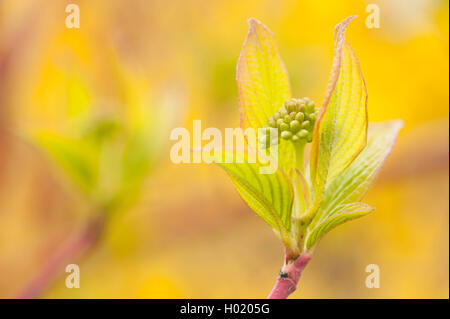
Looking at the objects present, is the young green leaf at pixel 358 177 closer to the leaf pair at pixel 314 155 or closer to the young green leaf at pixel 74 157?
the leaf pair at pixel 314 155

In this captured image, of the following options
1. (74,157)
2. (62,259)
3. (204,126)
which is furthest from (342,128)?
(204,126)

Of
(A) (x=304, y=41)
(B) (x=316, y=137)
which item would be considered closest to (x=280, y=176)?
(B) (x=316, y=137)

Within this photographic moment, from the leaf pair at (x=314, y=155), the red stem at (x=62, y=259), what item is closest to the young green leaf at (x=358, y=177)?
the leaf pair at (x=314, y=155)

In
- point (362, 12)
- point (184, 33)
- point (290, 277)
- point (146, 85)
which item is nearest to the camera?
point (290, 277)

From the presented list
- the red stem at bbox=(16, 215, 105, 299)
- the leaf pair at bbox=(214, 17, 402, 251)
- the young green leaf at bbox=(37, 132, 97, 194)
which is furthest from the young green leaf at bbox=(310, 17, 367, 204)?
the young green leaf at bbox=(37, 132, 97, 194)

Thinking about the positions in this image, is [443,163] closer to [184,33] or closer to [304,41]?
[304,41]

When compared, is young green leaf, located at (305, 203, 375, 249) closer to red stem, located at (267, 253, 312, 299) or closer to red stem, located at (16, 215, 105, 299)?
red stem, located at (267, 253, 312, 299)

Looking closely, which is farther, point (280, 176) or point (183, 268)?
point (183, 268)
